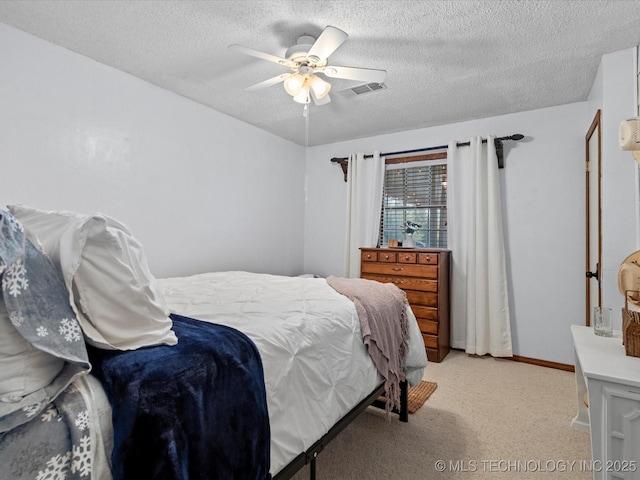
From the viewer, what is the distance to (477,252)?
3688 mm

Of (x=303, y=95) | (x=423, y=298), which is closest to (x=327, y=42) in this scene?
(x=303, y=95)

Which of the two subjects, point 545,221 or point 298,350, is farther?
point 545,221

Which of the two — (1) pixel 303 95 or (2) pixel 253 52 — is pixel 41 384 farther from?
(1) pixel 303 95

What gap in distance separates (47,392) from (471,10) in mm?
2560

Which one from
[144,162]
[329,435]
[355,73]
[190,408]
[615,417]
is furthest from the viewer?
[144,162]

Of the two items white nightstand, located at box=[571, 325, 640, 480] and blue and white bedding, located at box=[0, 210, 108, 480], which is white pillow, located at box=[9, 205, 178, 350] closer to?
blue and white bedding, located at box=[0, 210, 108, 480]

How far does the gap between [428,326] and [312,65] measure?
8.69 feet

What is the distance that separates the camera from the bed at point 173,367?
0.80 metres

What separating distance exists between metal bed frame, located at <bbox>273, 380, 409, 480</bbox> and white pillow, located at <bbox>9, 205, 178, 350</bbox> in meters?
0.69

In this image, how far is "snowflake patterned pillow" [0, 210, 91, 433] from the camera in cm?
73

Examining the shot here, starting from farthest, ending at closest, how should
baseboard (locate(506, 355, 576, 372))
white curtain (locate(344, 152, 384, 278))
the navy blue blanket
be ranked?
1. white curtain (locate(344, 152, 384, 278))
2. baseboard (locate(506, 355, 576, 372))
3. the navy blue blanket

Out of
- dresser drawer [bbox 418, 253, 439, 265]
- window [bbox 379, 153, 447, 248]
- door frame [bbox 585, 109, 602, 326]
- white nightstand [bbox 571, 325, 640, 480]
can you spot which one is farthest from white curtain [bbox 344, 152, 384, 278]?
white nightstand [bbox 571, 325, 640, 480]

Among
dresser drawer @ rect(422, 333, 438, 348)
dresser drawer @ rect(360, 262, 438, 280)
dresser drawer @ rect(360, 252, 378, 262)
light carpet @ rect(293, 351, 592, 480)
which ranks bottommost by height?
light carpet @ rect(293, 351, 592, 480)

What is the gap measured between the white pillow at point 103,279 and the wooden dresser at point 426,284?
2948mm
